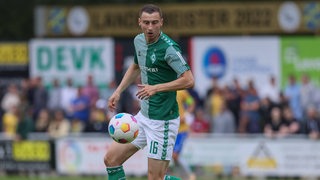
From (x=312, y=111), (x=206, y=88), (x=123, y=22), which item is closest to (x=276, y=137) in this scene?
(x=312, y=111)

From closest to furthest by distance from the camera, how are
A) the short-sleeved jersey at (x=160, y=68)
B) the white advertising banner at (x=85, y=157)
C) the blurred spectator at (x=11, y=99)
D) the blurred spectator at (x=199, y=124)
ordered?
the short-sleeved jersey at (x=160, y=68), the white advertising banner at (x=85, y=157), the blurred spectator at (x=199, y=124), the blurred spectator at (x=11, y=99)

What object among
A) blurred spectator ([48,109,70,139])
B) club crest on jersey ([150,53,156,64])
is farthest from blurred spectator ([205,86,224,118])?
club crest on jersey ([150,53,156,64])

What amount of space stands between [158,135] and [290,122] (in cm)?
895

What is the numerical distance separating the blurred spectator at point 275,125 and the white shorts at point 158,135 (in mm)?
8320

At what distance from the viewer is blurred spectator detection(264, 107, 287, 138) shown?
20280 mm

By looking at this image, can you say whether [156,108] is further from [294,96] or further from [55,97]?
[55,97]

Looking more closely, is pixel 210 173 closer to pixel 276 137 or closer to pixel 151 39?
pixel 276 137

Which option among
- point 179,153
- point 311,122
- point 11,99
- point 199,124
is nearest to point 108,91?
point 11,99

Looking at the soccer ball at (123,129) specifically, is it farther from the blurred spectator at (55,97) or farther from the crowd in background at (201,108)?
the blurred spectator at (55,97)

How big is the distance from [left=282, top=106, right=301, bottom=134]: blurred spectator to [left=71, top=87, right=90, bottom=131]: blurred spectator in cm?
434

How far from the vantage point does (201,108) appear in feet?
75.3

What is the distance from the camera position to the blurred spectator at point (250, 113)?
70.2ft

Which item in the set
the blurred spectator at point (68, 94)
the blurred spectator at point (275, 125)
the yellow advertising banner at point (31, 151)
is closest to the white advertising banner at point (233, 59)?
the blurred spectator at point (68, 94)

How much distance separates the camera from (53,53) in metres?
26.0
